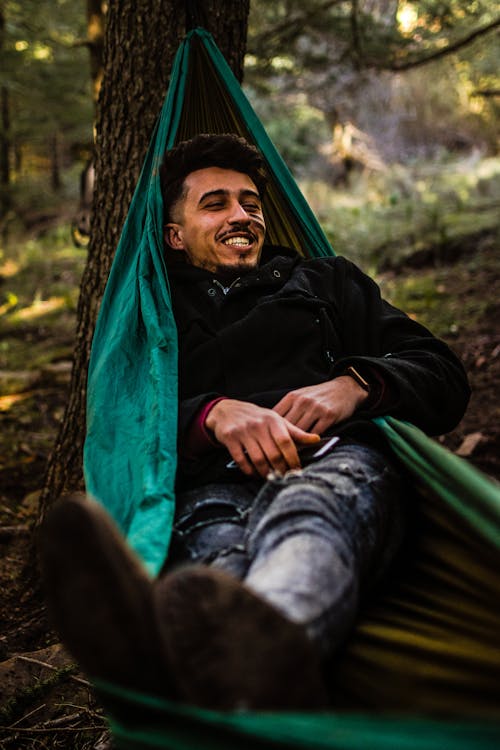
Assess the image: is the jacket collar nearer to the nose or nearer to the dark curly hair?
the nose

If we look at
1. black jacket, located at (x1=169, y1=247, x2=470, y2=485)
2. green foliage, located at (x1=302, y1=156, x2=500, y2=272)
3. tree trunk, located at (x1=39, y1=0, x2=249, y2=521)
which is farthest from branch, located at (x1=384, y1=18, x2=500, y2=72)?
black jacket, located at (x1=169, y1=247, x2=470, y2=485)

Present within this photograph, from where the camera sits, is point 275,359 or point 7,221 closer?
point 275,359

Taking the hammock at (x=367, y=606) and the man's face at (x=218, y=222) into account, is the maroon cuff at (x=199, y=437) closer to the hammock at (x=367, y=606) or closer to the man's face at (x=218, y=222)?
the hammock at (x=367, y=606)

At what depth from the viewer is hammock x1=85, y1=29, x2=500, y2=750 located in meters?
0.78

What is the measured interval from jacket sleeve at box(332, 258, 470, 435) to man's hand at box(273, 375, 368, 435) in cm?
6

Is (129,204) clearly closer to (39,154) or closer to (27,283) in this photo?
(27,283)

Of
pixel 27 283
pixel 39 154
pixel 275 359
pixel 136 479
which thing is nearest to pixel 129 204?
pixel 275 359

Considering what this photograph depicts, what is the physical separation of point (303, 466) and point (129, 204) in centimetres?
125

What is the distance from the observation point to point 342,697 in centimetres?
95

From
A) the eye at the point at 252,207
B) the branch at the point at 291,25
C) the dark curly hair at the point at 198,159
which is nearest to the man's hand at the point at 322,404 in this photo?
the eye at the point at 252,207

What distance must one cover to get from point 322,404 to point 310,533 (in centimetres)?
44

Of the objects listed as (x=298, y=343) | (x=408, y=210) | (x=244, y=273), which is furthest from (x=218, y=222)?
(x=408, y=210)

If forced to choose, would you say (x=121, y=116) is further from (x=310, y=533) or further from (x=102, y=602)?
(x=102, y=602)

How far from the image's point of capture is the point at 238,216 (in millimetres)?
1864
